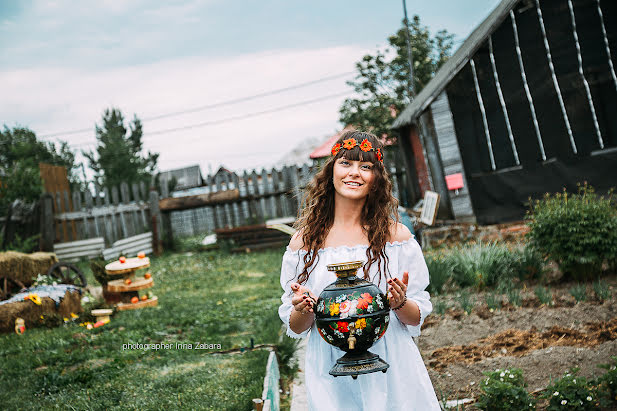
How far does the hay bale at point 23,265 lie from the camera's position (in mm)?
8016

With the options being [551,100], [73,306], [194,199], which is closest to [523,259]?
[551,100]

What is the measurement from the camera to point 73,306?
769 centimetres

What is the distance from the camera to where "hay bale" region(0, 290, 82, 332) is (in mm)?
6921

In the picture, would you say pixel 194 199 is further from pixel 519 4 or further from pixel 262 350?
pixel 262 350

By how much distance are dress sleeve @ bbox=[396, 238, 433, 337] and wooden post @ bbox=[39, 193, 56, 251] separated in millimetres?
12583

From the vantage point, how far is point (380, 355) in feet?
8.32

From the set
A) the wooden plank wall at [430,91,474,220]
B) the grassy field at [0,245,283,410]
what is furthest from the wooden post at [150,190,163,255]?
the wooden plank wall at [430,91,474,220]

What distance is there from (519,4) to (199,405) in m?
9.85

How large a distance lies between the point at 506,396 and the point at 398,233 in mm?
1464

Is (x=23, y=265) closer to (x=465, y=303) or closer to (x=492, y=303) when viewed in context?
(x=465, y=303)

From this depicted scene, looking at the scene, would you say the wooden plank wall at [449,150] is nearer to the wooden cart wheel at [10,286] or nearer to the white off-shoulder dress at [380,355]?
the wooden cart wheel at [10,286]

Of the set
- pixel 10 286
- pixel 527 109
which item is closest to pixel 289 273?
pixel 10 286

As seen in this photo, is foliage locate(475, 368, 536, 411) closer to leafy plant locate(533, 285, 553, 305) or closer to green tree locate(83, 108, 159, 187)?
leafy plant locate(533, 285, 553, 305)

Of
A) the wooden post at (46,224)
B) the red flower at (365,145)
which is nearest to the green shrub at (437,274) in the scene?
the red flower at (365,145)
